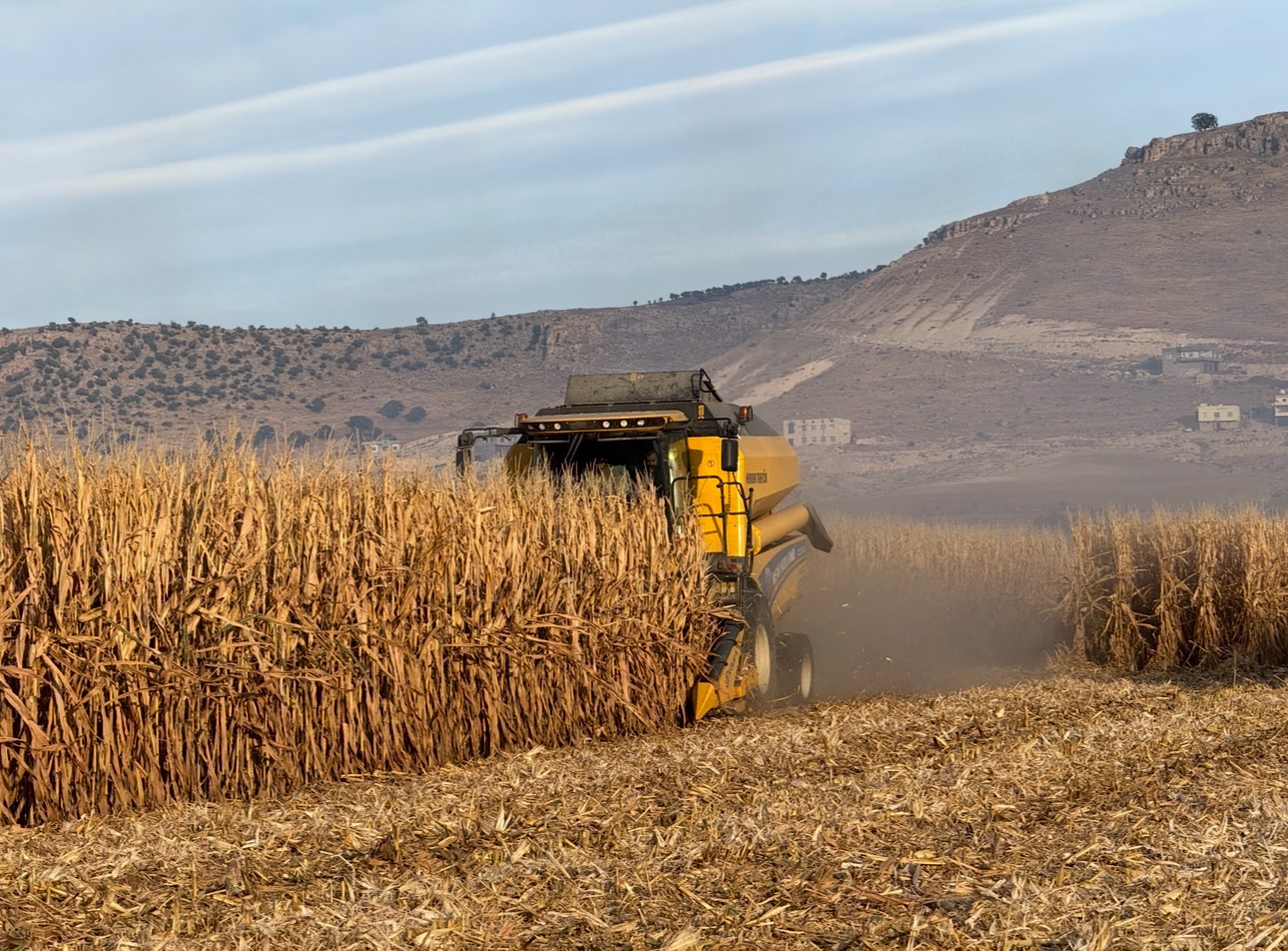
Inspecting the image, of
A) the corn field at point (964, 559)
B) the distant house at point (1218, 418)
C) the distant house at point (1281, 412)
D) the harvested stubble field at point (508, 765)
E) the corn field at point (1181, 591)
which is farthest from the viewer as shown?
the distant house at point (1218, 418)

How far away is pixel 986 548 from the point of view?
2256cm

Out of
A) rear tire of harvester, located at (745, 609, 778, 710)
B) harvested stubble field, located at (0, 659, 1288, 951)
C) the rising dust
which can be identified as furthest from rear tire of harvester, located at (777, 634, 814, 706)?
A: harvested stubble field, located at (0, 659, 1288, 951)

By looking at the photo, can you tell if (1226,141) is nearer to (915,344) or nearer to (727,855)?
(915,344)

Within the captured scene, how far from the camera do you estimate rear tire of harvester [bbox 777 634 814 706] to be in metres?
14.0

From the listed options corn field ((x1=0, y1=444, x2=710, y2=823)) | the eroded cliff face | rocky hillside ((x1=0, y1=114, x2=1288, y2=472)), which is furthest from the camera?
the eroded cliff face

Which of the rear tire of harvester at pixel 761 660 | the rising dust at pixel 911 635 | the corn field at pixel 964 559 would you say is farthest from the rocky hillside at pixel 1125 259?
the rear tire of harvester at pixel 761 660

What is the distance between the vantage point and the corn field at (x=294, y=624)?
8.24 m

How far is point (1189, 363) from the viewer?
103750mm

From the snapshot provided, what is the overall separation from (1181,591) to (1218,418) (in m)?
81.3

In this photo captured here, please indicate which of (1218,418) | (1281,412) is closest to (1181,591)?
(1218,418)

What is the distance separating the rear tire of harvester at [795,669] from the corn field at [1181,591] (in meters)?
3.74

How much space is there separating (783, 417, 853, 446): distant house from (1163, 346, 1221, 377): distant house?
24595 mm

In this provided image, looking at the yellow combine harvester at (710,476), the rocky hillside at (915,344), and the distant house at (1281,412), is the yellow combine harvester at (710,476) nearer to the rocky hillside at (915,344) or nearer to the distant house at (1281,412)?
the rocky hillside at (915,344)

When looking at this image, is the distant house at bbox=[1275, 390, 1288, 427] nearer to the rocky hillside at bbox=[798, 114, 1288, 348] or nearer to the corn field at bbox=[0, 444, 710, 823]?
the rocky hillside at bbox=[798, 114, 1288, 348]
